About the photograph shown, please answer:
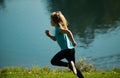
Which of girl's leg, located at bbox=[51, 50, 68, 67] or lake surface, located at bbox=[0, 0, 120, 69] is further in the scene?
lake surface, located at bbox=[0, 0, 120, 69]

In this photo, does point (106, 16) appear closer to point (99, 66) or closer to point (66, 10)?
point (66, 10)

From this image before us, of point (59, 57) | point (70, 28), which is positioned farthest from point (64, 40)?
point (70, 28)

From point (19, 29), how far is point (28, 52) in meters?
10.2

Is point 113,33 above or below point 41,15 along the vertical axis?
below

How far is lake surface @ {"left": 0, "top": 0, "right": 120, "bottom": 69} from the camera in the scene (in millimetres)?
29328

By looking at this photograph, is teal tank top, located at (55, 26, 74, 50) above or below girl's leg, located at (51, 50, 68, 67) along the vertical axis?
above

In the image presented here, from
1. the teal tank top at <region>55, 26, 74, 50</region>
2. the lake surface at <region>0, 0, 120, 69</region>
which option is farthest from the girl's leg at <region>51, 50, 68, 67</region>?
the lake surface at <region>0, 0, 120, 69</region>

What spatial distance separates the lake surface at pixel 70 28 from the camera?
29.3 metres

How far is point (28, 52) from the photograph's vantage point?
32625mm

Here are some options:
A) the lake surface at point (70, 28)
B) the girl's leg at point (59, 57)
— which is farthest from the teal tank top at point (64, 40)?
the lake surface at point (70, 28)

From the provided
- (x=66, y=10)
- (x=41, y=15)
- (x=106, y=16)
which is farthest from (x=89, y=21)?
(x=66, y=10)

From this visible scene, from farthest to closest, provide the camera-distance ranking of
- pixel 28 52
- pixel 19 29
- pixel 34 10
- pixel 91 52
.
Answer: pixel 34 10
pixel 19 29
pixel 28 52
pixel 91 52

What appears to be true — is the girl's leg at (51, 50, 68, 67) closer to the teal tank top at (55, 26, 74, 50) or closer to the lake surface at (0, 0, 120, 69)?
the teal tank top at (55, 26, 74, 50)

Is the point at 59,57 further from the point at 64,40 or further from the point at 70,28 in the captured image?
the point at 70,28
